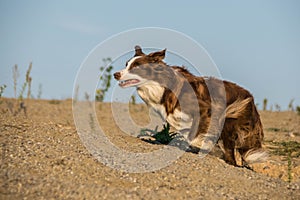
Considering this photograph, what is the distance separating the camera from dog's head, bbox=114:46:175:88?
708 centimetres

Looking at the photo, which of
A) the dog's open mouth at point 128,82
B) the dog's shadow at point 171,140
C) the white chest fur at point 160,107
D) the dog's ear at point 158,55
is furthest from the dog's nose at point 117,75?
the dog's shadow at point 171,140

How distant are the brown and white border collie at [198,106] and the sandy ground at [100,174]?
32 cm

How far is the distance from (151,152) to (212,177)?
3.58 feet

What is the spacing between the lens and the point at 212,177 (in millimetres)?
5852

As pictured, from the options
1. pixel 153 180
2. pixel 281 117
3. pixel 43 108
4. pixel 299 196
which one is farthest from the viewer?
pixel 281 117

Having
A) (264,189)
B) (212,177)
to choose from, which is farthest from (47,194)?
(264,189)

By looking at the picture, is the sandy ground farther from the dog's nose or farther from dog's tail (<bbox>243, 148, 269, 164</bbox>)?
the dog's nose

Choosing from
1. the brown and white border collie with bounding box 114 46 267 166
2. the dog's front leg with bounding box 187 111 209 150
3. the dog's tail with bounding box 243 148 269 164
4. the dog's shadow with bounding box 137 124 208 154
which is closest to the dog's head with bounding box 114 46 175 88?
the brown and white border collie with bounding box 114 46 267 166

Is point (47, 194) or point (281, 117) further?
point (281, 117)

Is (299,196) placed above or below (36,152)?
below

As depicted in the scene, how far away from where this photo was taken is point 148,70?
720 centimetres

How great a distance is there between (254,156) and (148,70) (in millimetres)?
2107

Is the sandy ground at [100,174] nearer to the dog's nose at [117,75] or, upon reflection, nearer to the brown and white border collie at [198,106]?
the brown and white border collie at [198,106]

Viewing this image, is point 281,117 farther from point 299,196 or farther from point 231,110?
point 299,196
